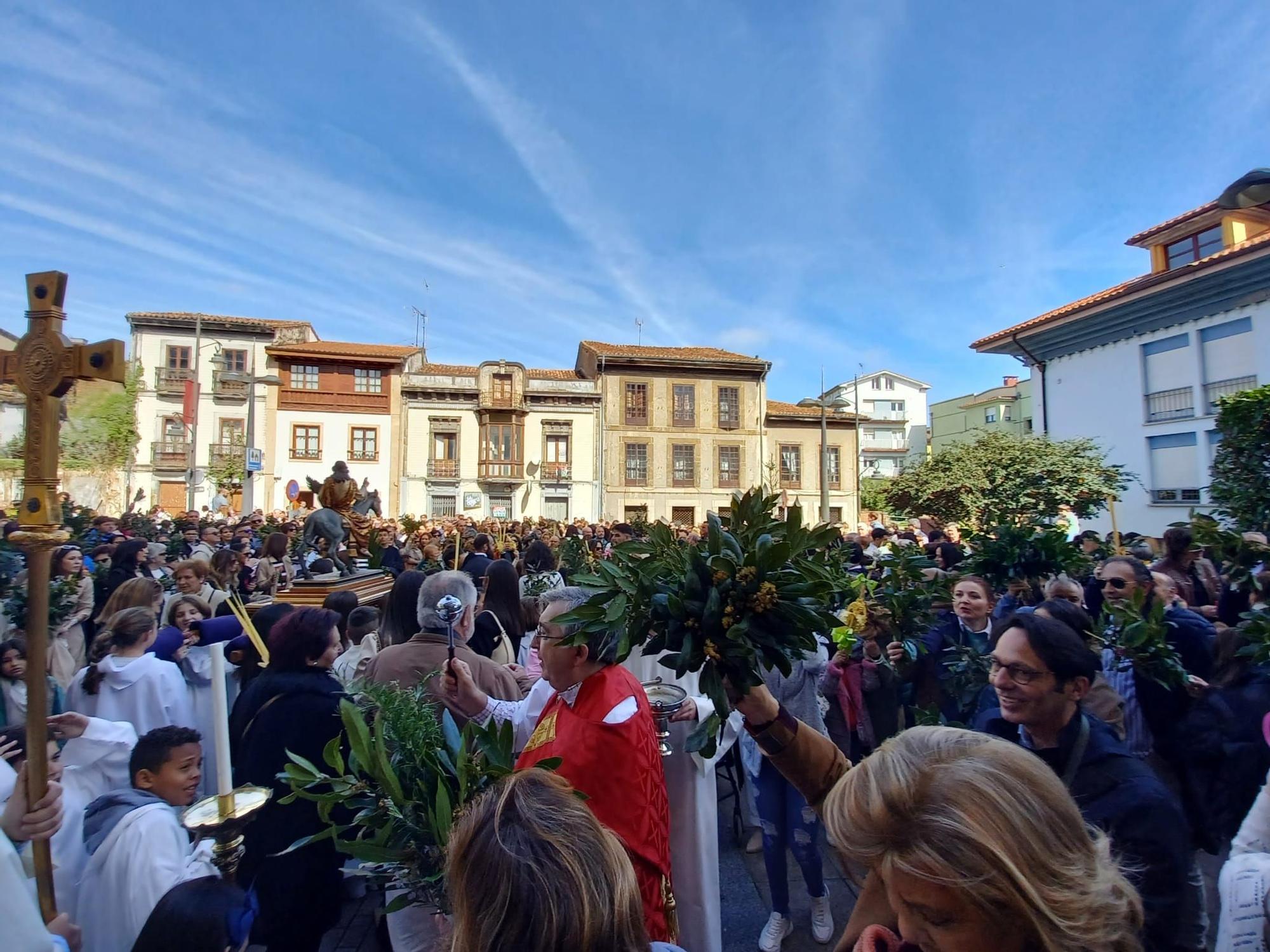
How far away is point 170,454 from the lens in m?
30.1

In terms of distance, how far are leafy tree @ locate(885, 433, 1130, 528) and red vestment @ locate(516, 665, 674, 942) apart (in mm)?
15265

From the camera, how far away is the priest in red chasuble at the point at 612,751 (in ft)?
7.01

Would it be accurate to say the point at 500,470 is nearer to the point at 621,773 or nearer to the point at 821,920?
the point at 821,920

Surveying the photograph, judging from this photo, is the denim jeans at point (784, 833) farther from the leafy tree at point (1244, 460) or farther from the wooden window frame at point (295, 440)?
the wooden window frame at point (295, 440)

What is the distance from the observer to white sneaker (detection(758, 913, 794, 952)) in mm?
3412

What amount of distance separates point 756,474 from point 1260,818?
31854mm

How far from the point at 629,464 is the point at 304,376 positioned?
15501 millimetres

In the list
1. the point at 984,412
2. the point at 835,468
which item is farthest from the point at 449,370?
the point at 984,412

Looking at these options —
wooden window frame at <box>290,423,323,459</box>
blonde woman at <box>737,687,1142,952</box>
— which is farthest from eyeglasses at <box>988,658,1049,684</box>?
wooden window frame at <box>290,423,323,459</box>

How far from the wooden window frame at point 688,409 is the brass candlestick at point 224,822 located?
3186 centimetres

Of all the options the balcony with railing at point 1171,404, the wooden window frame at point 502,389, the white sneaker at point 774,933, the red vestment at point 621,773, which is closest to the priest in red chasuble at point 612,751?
the red vestment at point 621,773

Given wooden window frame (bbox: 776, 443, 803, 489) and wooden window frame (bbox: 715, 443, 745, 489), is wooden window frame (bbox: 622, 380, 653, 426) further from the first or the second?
wooden window frame (bbox: 776, 443, 803, 489)

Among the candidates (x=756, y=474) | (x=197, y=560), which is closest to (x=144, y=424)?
(x=756, y=474)

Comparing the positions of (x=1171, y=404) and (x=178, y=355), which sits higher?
(x=178, y=355)
